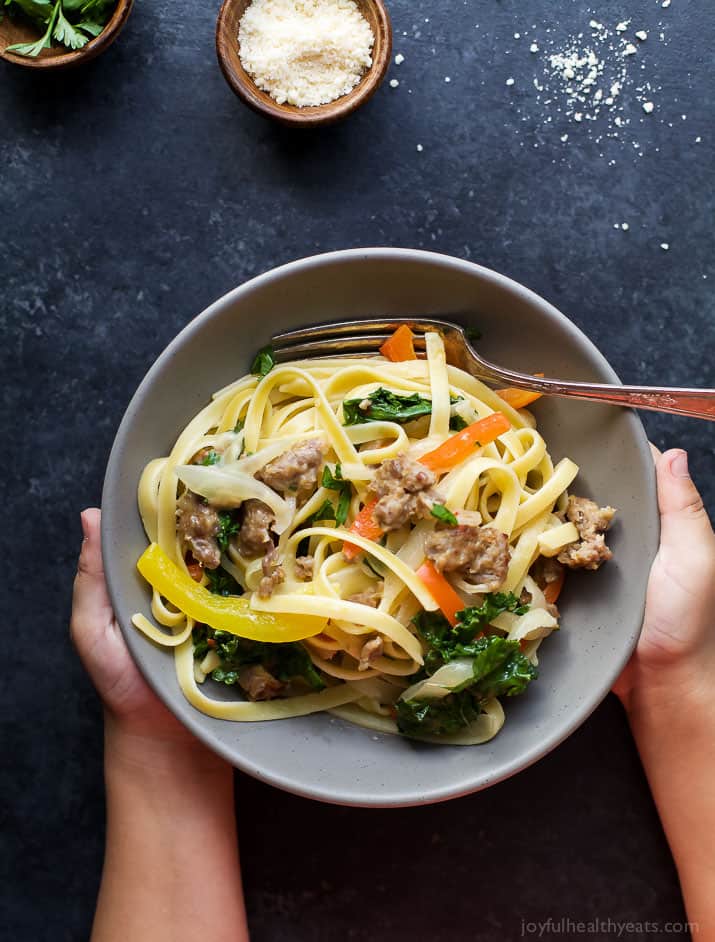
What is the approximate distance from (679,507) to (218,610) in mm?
1740

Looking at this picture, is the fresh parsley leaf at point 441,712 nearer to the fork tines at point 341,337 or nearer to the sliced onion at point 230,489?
the sliced onion at point 230,489

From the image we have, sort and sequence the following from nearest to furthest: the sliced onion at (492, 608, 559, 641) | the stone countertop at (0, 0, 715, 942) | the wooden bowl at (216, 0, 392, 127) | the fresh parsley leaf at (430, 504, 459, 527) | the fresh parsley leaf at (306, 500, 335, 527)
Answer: the fresh parsley leaf at (430, 504, 459, 527) < the sliced onion at (492, 608, 559, 641) < the fresh parsley leaf at (306, 500, 335, 527) < the wooden bowl at (216, 0, 392, 127) < the stone countertop at (0, 0, 715, 942)

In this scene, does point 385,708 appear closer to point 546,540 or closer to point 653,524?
point 546,540

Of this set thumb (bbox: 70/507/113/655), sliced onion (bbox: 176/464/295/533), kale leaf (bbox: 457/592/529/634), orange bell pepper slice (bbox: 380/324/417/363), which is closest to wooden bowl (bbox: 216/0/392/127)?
orange bell pepper slice (bbox: 380/324/417/363)

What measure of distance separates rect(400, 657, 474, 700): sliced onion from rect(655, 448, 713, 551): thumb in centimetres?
89

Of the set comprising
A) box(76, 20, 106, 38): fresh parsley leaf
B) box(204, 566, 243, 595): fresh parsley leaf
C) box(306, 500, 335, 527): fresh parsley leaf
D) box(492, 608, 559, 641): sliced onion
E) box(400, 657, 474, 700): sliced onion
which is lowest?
box(400, 657, 474, 700): sliced onion

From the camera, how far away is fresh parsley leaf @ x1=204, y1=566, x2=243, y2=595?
10.2ft

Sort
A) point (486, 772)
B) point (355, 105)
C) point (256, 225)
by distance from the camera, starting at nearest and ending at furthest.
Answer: point (486, 772) < point (355, 105) < point (256, 225)

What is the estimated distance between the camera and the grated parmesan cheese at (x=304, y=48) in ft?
11.5

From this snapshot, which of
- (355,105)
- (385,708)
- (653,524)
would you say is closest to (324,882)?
(385,708)

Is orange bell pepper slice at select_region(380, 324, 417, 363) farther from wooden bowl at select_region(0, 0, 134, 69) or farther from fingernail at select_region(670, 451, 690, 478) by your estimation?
wooden bowl at select_region(0, 0, 134, 69)

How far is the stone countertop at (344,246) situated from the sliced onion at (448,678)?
107cm

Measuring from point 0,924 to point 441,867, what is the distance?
6.39 feet

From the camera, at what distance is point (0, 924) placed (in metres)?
3.73
